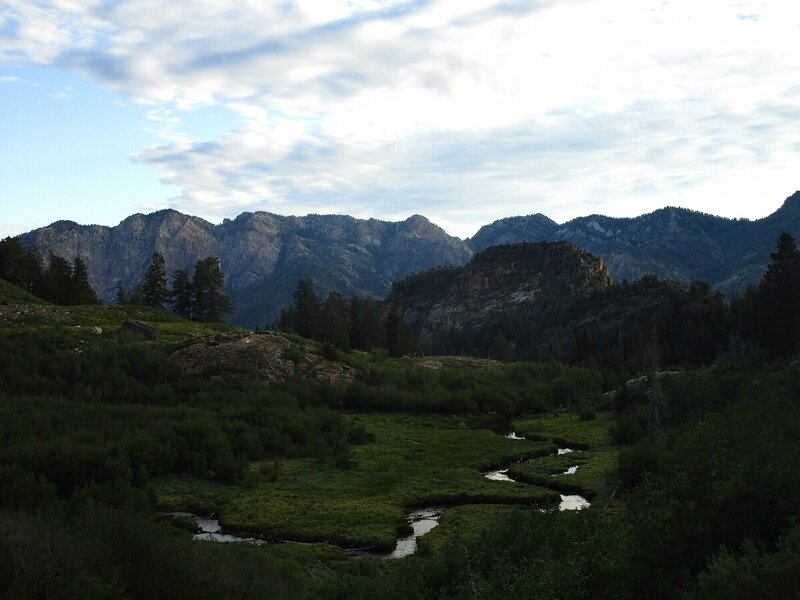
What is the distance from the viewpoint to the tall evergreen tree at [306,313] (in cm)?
11219

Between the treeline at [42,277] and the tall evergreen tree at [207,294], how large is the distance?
720 inches

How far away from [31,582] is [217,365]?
2050 inches

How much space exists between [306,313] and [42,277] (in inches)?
1732

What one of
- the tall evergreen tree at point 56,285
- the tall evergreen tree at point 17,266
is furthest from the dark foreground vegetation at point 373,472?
the tall evergreen tree at point 56,285

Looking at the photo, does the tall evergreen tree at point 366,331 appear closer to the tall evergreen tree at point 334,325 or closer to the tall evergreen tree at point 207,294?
the tall evergreen tree at point 334,325

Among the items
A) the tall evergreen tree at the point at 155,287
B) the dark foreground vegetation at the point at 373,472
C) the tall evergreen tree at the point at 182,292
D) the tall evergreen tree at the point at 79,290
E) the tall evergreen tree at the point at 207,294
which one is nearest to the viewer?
the dark foreground vegetation at the point at 373,472

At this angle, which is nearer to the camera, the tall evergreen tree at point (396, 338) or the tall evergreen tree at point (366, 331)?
the tall evergreen tree at point (396, 338)

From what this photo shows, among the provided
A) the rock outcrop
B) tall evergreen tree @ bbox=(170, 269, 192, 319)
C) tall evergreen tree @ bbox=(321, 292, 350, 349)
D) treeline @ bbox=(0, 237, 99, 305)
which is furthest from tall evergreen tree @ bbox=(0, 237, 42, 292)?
tall evergreen tree @ bbox=(321, 292, 350, 349)

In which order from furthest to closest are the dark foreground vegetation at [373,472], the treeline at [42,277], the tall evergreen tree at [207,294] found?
the tall evergreen tree at [207,294], the treeline at [42,277], the dark foreground vegetation at [373,472]

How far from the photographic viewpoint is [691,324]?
12419cm

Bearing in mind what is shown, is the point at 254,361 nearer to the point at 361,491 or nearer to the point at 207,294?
the point at 361,491

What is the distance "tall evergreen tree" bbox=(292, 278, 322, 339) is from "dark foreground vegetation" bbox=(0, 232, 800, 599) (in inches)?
1039

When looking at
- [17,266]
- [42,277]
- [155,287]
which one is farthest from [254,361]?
[42,277]

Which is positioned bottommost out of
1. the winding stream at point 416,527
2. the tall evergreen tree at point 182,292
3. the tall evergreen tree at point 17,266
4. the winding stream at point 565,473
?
the winding stream at point 565,473
